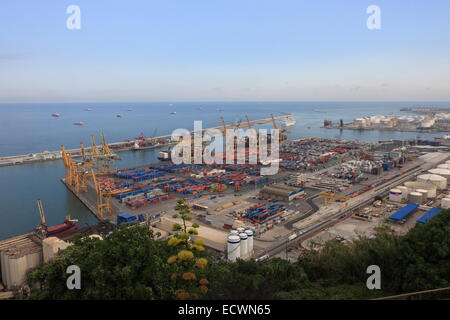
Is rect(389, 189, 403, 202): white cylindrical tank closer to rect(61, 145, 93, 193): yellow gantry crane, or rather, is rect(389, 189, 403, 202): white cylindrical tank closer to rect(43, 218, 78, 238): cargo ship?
rect(43, 218, 78, 238): cargo ship

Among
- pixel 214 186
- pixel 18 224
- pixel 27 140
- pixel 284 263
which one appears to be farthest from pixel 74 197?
pixel 27 140

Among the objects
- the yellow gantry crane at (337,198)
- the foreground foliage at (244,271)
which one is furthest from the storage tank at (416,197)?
the foreground foliage at (244,271)

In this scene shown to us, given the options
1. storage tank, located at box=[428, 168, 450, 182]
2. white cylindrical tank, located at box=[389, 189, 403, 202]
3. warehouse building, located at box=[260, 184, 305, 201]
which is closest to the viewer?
white cylindrical tank, located at box=[389, 189, 403, 202]

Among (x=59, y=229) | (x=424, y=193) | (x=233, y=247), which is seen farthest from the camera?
(x=424, y=193)

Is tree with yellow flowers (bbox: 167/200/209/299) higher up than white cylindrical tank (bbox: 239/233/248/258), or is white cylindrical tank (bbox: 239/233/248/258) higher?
tree with yellow flowers (bbox: 167/200/209/299)

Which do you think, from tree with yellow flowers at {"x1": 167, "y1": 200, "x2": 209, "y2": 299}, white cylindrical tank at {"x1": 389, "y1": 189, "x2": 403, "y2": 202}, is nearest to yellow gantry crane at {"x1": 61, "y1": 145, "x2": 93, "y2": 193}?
tree with yellow flowers at {"x1": 167, "y1": 200, "x2": 209, "y2": 299}

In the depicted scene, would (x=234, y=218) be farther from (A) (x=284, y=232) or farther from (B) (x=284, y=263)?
(B) (x=284, y=263)

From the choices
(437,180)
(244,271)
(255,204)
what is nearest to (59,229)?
(255,204)

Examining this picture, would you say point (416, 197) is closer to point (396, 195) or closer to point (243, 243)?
point (396, 195)
